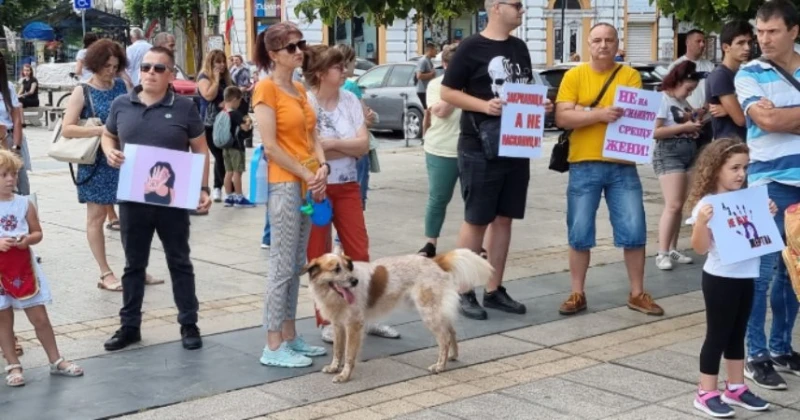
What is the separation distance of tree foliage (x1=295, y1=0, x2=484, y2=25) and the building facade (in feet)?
109

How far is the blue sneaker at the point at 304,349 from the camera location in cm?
679

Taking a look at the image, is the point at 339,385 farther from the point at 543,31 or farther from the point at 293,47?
the point at 543,31

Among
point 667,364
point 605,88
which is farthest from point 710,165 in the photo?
point 605,88

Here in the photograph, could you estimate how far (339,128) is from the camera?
7.07 m

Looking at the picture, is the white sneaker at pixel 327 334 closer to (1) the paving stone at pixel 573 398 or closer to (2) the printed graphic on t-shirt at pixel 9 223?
(1) the paving stone at pixel 573 398

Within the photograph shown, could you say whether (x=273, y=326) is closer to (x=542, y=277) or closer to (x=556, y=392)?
(x=556, y=392)

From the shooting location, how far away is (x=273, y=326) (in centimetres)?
656

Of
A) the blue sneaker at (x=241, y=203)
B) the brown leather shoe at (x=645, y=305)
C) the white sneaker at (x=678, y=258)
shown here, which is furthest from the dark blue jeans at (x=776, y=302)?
the blue sneaker at (x=241, y=203)

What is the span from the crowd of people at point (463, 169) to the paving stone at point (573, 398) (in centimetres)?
42

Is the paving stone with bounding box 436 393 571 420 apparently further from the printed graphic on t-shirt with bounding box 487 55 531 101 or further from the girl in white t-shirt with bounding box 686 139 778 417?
the printed graphic on t-shirt with bounding box 487 55 531 101

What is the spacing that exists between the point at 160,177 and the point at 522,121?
242 centimetres

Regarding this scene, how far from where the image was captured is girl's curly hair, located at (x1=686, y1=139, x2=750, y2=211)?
5.59m

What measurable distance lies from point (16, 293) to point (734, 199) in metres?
3.82

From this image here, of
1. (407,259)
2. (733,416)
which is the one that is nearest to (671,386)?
(733,416)
